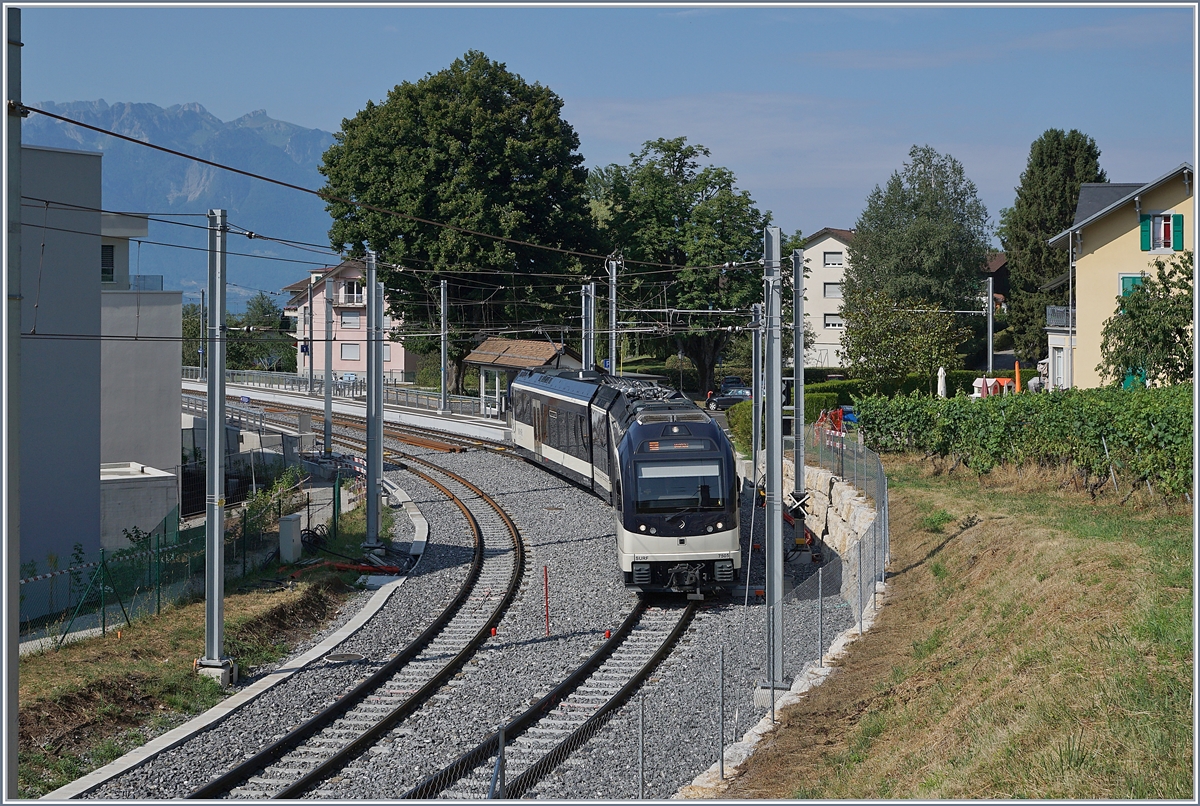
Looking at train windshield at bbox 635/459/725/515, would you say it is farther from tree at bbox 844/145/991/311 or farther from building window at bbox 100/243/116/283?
tree at bbox 844/145/991/311

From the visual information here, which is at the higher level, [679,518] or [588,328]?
[588,328]

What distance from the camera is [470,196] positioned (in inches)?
1933

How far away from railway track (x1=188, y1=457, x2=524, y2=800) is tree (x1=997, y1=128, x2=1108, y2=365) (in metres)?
48.9

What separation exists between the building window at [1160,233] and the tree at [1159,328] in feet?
34.2

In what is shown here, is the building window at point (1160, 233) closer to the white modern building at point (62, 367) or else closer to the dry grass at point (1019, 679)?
the dry grass at point (1019, 679)

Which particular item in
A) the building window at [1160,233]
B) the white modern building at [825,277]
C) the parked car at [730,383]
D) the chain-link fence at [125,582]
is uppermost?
the white modern building at [825,277]

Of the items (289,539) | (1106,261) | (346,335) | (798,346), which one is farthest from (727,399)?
(289,539)

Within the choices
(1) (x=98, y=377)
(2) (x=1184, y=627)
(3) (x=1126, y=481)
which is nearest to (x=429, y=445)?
(1) (x=98, y=377)

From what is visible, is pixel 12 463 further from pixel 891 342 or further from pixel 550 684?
pixel 891 342

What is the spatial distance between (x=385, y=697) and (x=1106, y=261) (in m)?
33.6

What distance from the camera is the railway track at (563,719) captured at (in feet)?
38.7

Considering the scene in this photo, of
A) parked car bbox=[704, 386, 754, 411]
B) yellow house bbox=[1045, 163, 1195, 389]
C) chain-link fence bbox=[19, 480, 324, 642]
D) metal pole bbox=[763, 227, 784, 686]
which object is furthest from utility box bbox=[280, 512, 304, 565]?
parked car bbox=[704, 386, 754, 411]

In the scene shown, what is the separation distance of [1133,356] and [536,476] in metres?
16.9

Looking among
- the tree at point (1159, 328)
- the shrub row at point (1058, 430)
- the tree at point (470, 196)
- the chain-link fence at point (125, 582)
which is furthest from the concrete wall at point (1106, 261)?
the chain-link fence at point (125, 582)
